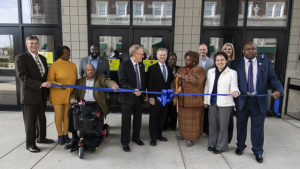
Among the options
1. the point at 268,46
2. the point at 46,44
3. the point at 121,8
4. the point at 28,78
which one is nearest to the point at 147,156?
the point at 28,78

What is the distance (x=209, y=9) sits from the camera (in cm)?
473

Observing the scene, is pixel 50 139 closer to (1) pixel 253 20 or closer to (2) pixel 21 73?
(2) pixel 21 73

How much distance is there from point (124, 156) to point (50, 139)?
1.39 metres

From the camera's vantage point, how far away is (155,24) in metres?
4.78

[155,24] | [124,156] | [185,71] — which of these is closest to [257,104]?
[185,71]

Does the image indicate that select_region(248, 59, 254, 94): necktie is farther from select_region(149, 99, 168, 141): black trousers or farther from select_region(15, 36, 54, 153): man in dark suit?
select_region(15, 36, 54, 153): man in dark suit

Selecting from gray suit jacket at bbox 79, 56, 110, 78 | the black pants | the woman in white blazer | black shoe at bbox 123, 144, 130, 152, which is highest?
gray suit jacket at bbox 79, 56, 110, 78

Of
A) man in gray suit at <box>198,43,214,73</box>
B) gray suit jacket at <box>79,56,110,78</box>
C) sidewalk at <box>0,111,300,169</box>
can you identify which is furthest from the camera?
gray suit jacket at <box>79,56,110,78</box>

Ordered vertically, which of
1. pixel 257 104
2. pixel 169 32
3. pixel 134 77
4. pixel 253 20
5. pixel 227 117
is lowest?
pixel 227 117

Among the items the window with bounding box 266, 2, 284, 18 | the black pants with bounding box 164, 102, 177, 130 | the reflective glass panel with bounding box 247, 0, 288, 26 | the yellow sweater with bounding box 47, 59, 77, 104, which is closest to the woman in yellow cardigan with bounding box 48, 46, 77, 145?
the yellow sweater with bounding box 47, 59, 77, 104

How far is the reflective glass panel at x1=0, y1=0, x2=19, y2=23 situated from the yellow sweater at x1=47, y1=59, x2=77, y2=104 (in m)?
2.99

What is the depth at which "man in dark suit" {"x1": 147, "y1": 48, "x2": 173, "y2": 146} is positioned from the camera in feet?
10.0

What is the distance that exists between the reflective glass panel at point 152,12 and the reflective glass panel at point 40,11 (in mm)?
2043

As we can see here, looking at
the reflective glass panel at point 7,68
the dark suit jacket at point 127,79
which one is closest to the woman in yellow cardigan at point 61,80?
the dark suit jacket at point 127,79
